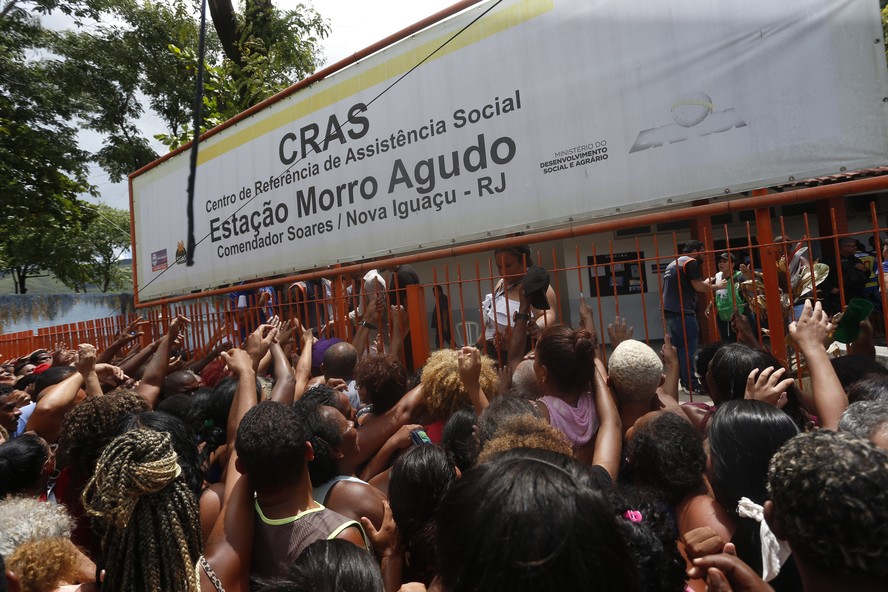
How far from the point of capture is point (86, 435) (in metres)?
2.34

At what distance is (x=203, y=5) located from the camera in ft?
19.3

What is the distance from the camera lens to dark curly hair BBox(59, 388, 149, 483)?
2.34 meters

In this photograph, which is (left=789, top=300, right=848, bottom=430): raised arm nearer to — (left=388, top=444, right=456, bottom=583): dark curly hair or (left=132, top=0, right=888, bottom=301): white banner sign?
(left=132, top=0, right=888, bottom=301): white banner sign

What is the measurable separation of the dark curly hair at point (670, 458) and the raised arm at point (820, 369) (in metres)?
0.54

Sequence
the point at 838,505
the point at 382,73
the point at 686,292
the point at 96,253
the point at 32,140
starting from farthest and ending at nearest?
the point at 96,253 < the point at 32,140 < the point at 382,73 < the point at 686,292 < the point at 838,505

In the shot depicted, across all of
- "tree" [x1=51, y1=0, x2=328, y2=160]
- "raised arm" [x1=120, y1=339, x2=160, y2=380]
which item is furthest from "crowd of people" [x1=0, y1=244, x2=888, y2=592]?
"tree" [x1=51, y1=0, x2=328, y2=160]

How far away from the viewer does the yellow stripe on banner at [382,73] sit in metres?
4.21

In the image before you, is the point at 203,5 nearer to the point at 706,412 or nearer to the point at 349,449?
the point at 349,449

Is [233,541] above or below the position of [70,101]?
below

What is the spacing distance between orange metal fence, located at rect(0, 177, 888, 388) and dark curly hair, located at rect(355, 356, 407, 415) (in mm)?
783

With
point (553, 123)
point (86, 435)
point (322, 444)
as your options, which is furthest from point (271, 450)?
point (553, 123)

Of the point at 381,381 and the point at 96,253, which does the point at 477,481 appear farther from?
the point at 96,253

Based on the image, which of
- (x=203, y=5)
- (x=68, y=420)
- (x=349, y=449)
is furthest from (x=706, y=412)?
(x=203, y=5)

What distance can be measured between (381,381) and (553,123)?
7.03 feet
